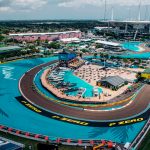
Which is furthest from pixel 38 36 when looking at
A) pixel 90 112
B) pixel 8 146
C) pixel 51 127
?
pixel 8 146

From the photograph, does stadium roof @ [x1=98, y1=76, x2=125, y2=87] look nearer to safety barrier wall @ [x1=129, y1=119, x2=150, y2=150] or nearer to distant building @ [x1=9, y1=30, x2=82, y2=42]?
safety barrier wall @ [x1=129, y1=119, x2=150, y2=150]

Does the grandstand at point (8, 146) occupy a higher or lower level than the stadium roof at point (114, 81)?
higher

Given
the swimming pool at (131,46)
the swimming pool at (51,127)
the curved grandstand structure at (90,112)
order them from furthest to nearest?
the swimming pool at (131,46), the curved grandstand structure at (90,112), the swimming pool at (51,127)

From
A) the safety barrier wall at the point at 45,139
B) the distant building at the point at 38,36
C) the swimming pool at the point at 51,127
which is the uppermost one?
the distant building at the point at 38,36

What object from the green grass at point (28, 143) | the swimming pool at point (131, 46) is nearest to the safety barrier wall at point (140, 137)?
the green grass at point (28, 143)

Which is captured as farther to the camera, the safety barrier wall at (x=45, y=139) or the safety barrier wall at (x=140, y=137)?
the safety barrier wall at (x=45, y=139)

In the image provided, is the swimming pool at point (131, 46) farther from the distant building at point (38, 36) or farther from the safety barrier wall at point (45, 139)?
the safety barrier wall at point (45, 139)

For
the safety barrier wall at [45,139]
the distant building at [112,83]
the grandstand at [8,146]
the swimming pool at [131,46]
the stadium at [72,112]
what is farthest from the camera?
the swimming pool at [131,46]

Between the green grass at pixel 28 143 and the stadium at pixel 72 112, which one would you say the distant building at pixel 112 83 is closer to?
the stadium at pixel 72 112

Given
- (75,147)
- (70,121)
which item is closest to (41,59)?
(70,121)

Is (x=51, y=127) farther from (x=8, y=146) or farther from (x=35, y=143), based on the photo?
(x=8, y=146)
